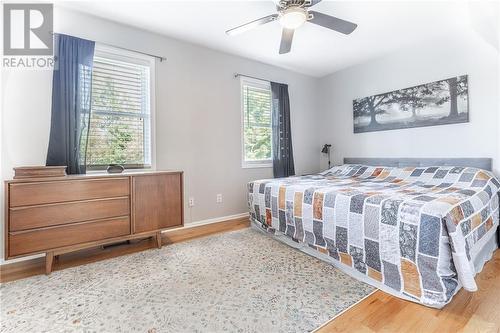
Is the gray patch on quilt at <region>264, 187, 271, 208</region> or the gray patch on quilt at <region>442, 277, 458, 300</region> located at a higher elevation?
the gray patch on quilt at <region>264, 187, 271, 208</region>

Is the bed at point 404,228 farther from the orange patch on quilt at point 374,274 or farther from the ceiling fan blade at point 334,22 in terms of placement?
the ceiling fan blade at point 334,22

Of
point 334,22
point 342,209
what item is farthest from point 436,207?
point 334,22

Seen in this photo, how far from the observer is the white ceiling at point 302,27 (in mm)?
2418

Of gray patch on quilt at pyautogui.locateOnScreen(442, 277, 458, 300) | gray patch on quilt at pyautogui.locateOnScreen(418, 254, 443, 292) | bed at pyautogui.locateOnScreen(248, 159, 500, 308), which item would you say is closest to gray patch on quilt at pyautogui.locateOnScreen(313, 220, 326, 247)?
bed at pyautogui.locateOnScreen(248, 159, 500, 308)

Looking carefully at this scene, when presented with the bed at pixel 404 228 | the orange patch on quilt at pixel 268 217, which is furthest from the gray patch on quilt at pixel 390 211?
the orange patch on quilt at pixel 268 217

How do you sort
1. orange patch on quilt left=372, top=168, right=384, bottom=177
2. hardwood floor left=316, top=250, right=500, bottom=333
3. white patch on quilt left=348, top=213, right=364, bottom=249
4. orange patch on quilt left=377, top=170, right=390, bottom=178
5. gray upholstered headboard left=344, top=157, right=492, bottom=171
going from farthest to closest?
orange patch on quilt left=372, top=168, right=384, bottom=177 → orange patch on quilt left=377, top=170, right=390, bottom=178 → gray upholstered headboard left=344, top=157, right=492, bottom=171 → white patch on quilt left=348, top=213, right=364, bottom=249 → hardwood floor left=316, top=250, right=500, bottom=333

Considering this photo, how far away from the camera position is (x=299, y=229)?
239cm

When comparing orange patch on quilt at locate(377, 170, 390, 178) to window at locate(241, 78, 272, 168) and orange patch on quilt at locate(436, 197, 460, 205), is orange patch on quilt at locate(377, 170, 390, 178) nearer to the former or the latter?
orange patch on quilt at locate(436, 197, 460, 205)

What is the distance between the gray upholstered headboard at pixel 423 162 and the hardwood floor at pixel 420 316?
1.66 m

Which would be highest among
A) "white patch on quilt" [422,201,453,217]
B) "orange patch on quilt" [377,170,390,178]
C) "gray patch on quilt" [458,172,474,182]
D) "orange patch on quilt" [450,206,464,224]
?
"orange patch on quilt" [377,170,390,178]

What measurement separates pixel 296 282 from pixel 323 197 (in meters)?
0.75

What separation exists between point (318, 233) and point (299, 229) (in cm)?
24

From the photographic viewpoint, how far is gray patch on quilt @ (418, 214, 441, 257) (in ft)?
4.80

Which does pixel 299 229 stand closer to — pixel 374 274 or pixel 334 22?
pixel 374 274
